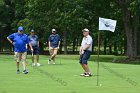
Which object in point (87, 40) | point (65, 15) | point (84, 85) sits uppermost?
point (65, 15)

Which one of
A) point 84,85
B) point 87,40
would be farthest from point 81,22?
point 84,85

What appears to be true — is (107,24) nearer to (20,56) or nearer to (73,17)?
(20,56)

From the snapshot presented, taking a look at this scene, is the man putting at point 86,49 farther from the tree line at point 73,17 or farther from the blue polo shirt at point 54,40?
the tree line at point 73,17

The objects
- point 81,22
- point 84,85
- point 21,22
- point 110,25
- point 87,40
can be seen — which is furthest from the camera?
point 21,22

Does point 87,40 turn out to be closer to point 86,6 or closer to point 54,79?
point 54,79

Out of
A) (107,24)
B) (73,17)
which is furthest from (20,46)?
(73,17)

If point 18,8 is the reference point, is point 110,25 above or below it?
below

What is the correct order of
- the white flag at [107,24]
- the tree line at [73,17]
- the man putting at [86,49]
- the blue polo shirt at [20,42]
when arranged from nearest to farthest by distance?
the white flag at [107,24] → the man putting at [86,49] → the blue polo shirt at [20,42] → the tree line at [73,17]

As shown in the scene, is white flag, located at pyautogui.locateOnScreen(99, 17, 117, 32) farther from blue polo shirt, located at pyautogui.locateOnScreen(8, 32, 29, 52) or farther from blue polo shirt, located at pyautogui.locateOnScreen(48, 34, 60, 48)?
blue polo shirt, located at pyautogui.locateOnScreen(48, 34, 60, 48)

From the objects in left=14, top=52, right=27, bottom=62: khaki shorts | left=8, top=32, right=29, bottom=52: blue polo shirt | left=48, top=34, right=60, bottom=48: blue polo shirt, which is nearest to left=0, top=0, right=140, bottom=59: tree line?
left=48, top=34, right=60, bottom=48: blue polo shirt

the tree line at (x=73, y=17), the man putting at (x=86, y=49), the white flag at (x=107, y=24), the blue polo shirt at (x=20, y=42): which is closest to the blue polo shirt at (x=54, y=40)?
the blue polo shirt at (x=20, y=42)

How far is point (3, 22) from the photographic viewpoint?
202ft

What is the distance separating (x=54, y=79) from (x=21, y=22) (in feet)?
141

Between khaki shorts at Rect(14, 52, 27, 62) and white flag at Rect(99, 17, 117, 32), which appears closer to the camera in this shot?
white flag at Rect(99, 17, 117, 32)
